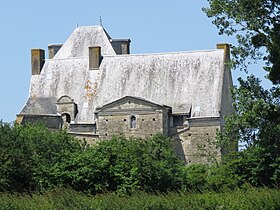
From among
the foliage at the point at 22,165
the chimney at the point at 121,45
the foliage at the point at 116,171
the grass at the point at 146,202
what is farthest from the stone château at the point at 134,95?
the grass at the point at 146,202

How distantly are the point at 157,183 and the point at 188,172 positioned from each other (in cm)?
572

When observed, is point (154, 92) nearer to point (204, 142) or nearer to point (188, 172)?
point (204, 142)

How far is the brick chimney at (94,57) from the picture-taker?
260ft

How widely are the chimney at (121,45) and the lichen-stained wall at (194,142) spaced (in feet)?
47.6

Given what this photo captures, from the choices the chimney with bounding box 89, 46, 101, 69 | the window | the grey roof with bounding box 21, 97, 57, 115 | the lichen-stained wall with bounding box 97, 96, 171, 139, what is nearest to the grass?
the lichen-stained wall with bounding box 97, 96, 171, 139

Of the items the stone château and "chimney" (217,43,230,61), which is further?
"chimney" (217,43,230,61)

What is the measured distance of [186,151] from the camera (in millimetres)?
72750

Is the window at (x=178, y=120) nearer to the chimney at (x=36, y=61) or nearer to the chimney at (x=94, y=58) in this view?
the chimney at (x=94, y=58)

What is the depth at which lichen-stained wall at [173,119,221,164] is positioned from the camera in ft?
235

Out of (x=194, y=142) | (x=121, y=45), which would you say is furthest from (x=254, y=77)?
(x=121, y=45)

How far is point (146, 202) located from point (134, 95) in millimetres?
45787

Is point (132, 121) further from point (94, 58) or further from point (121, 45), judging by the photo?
point (121, 45)

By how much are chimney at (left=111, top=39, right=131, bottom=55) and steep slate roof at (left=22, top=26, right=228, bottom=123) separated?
2.89m

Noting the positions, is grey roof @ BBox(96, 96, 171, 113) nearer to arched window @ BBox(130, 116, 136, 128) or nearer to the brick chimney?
arched window @ BBox(130, 116, 136, 128)
